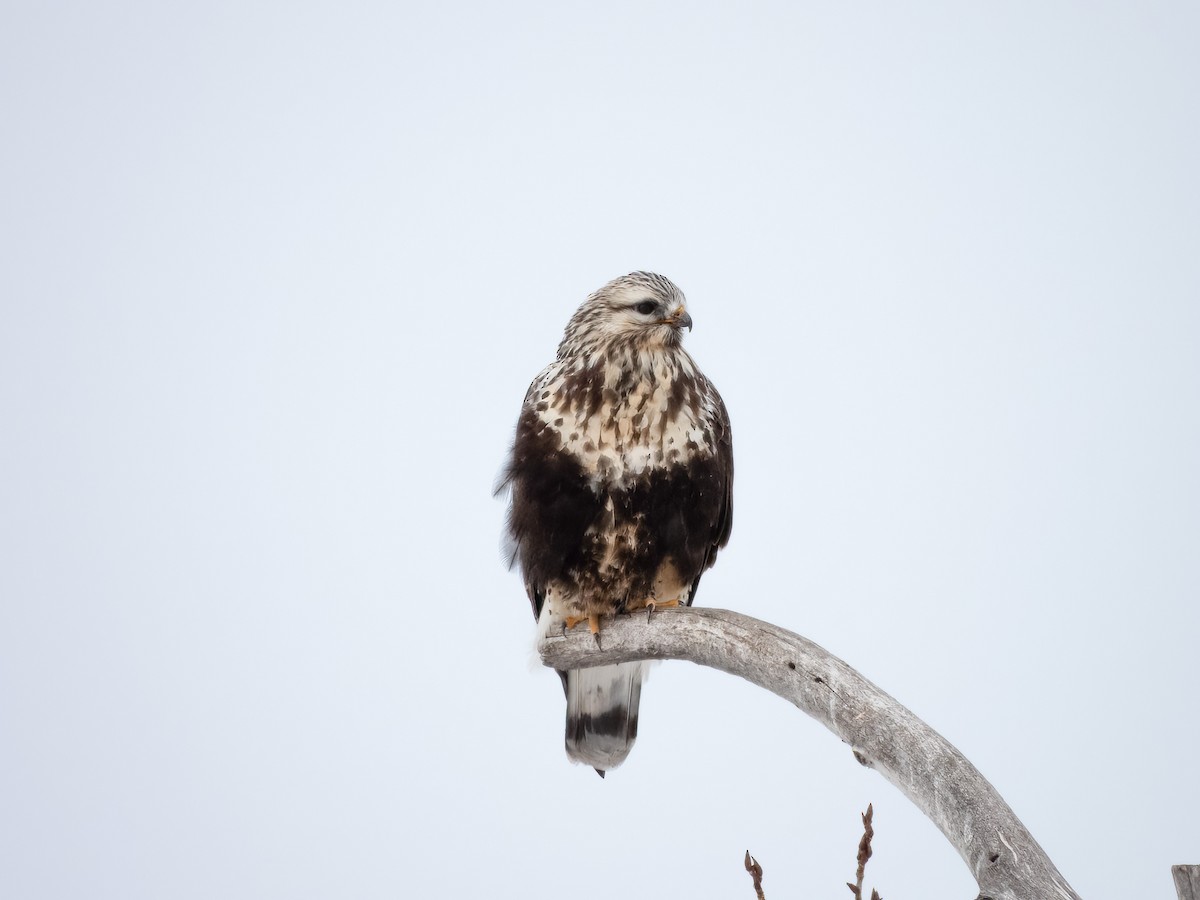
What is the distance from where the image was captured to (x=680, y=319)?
5.20 m

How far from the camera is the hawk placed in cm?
503

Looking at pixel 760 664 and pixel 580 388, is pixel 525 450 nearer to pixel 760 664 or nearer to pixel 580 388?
pixel 580 388

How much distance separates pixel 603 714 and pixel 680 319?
1996 millimetres

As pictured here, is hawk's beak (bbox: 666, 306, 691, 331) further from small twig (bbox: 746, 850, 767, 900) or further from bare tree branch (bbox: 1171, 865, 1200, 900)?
bare tree branch (bbox: 1171, 865, 1200, 900)

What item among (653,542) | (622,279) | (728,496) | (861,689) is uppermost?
(622,279)

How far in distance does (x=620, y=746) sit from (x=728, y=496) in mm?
1361

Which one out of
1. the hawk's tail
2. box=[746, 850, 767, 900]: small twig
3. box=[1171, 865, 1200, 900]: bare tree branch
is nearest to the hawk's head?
the hawk's tail

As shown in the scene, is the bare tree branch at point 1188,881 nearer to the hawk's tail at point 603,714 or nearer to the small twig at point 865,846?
the small twig at point 865,846

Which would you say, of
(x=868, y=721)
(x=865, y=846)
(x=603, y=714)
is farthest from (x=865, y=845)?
(x=603, y=714)

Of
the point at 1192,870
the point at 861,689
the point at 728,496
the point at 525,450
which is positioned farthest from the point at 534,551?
the point at 1192,870

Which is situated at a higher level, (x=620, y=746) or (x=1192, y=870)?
(x=620, y=746)

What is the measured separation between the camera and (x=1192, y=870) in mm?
2752

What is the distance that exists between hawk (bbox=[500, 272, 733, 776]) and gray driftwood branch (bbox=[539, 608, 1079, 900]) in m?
0.25

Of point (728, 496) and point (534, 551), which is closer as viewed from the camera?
point (534, 551)
